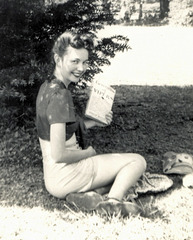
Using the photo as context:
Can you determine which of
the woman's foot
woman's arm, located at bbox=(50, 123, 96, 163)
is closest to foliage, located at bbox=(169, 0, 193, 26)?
woman's arm, located at bbox=(50, 123, 96, 163)

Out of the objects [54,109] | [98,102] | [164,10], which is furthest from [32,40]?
[164,10]

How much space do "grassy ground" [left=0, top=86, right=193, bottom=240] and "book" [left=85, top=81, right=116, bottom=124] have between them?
2.49 ft

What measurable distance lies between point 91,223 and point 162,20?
10366mm

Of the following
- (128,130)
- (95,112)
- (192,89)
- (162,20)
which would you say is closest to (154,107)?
(128,130)

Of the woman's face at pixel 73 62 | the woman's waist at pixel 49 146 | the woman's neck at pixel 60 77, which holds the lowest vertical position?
the woman's waist at pixel 49 146

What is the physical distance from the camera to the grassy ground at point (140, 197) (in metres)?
2.73

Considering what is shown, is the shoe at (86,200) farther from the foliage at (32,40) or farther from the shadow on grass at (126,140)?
the foliage at (32,40)

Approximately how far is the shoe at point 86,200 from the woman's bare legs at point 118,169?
138 millimetres

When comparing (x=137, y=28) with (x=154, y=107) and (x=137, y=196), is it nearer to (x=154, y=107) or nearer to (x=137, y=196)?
(x=154, y=107)

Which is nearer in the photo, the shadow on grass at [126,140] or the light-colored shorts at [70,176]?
the light-colored shorts at [70,176]

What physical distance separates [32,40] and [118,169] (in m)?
1.71

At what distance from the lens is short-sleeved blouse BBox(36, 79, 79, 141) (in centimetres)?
294

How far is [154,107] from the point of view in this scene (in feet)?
19.1

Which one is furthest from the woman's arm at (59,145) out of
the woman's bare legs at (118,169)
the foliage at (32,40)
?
the foliage at (32,40)
